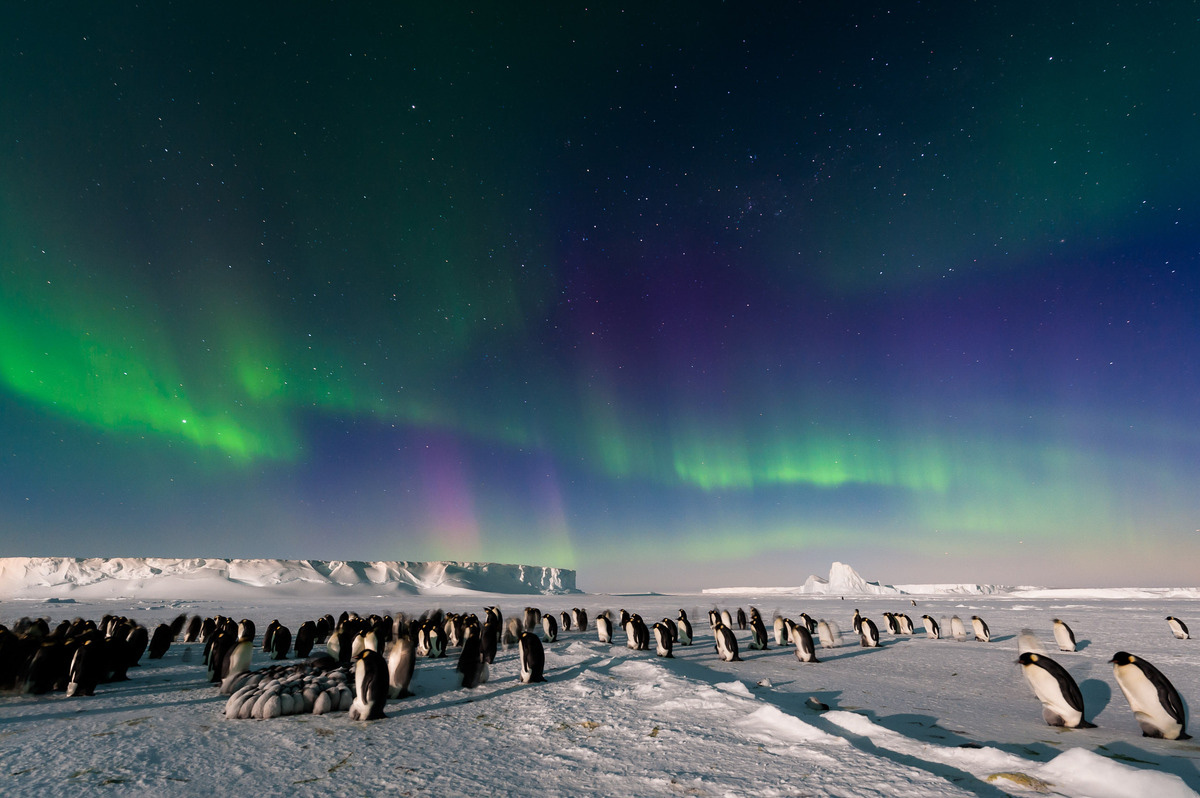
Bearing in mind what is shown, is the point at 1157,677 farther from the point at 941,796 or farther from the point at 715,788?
the point at 715,788

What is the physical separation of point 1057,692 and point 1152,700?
0.87 meters

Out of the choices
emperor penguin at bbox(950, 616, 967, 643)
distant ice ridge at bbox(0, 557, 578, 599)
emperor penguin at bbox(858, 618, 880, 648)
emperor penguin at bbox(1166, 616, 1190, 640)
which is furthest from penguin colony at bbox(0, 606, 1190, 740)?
distant ice ridge at bbox(0, 557, 578, 599)

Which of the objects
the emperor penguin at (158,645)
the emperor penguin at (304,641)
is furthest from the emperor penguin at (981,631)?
the emperor penguin at (158,645)

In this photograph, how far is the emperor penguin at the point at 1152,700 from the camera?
6.09 m

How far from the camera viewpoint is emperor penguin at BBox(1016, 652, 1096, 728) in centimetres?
661

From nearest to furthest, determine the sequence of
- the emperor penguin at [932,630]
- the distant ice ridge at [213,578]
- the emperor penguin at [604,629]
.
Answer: the emperor penguin at [604,629]
the emperor penguin at [932,630]
the distant ice ridge at [213,578]

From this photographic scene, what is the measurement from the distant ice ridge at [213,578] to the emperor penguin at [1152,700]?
3273 inches

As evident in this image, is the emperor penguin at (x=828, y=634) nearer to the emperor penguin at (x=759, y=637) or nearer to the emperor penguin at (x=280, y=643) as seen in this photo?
the emperor penguin at (x=759, y=637)

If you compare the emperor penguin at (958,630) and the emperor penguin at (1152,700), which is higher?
the emperor penguin at (1152,700)

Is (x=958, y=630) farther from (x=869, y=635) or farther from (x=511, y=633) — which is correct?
(x=511, y=633)

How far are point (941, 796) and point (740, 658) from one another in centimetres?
1171

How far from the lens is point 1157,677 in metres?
6.15

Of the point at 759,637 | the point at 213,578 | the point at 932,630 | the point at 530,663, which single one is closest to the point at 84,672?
the point at 530,663

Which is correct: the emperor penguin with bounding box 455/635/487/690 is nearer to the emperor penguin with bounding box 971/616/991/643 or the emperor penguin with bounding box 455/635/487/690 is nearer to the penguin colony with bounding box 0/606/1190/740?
the penguin colony with bounding box 0/606/1190/740
